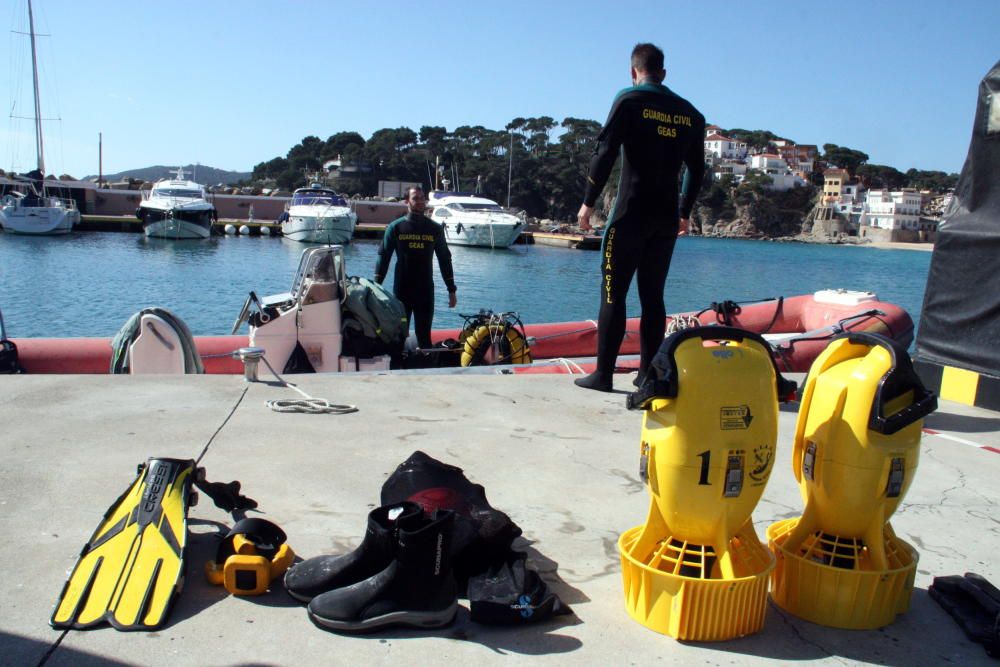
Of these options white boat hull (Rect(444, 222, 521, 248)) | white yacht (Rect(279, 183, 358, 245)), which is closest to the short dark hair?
white yacht (Rect(279, 183, 358, 245))

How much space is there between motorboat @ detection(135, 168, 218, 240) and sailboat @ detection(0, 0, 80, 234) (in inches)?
188

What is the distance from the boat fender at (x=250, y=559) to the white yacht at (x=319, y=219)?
49.9m

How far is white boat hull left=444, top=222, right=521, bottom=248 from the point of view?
53.0 m

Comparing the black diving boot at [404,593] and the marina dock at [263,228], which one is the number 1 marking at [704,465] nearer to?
the black diving boot at [404,593]

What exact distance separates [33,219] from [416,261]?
162 ft

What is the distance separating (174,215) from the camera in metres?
49.2

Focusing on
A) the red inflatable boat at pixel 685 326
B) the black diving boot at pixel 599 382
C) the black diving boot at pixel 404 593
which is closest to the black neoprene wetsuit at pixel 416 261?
the red inflatable boat at pixel 685 326

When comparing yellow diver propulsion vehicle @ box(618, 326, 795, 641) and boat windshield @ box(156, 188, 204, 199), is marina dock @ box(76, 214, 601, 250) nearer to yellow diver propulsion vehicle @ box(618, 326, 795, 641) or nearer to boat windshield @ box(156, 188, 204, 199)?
boat windshield @ box(156, 188, 204, 199)

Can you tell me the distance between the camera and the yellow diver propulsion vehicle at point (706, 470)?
7.20ft

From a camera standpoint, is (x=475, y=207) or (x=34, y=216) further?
(x=475, y=207)

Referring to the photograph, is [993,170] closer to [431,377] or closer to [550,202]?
[431,377]

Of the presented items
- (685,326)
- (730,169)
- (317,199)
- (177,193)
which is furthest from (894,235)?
(685,326)

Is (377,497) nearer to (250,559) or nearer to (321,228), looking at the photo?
(250,559)

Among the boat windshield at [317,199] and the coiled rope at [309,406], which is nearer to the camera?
the coiled rope at [309,406]
